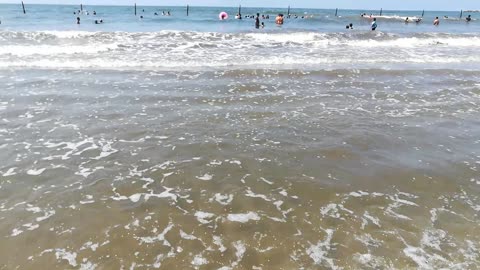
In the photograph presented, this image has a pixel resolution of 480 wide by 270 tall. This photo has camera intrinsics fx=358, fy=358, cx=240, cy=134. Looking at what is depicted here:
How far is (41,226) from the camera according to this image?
5352mm

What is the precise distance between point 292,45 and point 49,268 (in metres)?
24.2

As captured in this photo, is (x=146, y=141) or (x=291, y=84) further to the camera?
(x=291, y=84)

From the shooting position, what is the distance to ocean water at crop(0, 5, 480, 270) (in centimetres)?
493

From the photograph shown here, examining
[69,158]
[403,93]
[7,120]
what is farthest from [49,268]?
[403,93]

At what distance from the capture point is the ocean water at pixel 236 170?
4.93 metres

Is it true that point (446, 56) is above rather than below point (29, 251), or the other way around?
above

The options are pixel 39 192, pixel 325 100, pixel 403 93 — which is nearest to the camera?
pixel 39 192

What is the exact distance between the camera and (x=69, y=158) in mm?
7625

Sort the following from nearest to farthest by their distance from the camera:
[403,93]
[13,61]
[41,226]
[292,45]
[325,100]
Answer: [41,226] → [325,100] → [403,93] → [13,61] → [292,45]

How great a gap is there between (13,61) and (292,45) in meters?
17.6

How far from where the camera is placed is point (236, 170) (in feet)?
23.7

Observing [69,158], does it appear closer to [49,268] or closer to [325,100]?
[49,268]

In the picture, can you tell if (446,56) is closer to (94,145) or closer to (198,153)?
(198,153)

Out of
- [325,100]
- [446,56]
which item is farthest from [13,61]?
[446,56]
